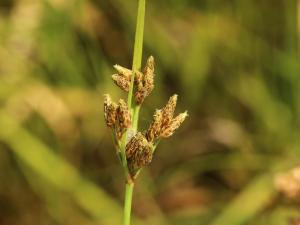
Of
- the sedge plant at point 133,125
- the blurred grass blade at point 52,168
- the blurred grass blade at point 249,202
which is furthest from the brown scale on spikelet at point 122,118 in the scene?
the blurred grass blade at point 52,168

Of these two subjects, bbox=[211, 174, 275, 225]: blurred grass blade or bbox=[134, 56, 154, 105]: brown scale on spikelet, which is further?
bbox=[211, 174, 275, 225]: blurred grass blade

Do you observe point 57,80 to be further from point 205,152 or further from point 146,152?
point 146,152

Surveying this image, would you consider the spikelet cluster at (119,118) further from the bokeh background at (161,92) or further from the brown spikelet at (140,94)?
the bokeh background at (161,92)

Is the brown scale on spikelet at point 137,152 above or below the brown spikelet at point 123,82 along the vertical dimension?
below

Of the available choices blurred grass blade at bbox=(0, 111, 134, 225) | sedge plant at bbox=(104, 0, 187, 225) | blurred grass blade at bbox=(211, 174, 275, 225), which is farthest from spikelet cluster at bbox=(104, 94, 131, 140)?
blurred grass blade at bbox=(0, 111, 134, 225)

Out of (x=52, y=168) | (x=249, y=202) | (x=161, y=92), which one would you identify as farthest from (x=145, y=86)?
(x=161, y=92)

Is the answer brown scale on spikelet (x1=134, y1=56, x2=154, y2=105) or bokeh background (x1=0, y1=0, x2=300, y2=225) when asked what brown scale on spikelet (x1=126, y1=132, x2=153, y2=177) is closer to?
brown scale on spikelet (x1=134, y1=56, x2=154, y2=105)

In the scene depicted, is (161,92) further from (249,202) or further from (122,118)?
(122,118)
